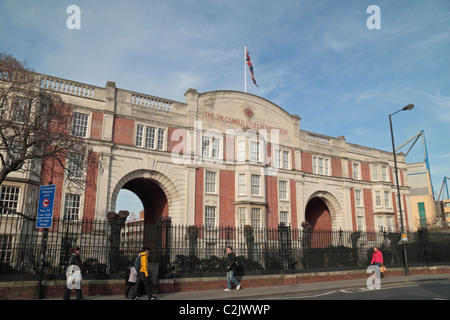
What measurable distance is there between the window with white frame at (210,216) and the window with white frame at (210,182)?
1.53 m

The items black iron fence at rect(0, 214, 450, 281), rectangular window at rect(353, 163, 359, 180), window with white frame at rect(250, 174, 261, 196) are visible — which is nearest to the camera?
black iron fence at rect(0, 214, 450, 281)

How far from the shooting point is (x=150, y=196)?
3362cm

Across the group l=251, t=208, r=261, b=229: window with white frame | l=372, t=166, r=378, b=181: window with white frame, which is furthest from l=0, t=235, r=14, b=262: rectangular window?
l=372, t=166, r=378, b=181: window with white frame

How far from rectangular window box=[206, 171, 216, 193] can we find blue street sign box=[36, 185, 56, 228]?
18293 mm

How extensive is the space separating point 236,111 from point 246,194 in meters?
8.04

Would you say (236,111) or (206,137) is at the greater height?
(236,111)

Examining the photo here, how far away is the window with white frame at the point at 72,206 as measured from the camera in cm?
2470

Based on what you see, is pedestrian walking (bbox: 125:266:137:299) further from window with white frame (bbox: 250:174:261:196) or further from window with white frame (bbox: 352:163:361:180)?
window with white frame (bbox: 352:163:361:180)

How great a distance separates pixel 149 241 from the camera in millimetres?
17141

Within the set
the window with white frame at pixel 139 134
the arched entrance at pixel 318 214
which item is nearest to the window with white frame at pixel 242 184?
the window with white frame at pixel 139 134

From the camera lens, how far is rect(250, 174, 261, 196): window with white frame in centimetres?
3256

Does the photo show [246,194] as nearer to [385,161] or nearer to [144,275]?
[144,275]
